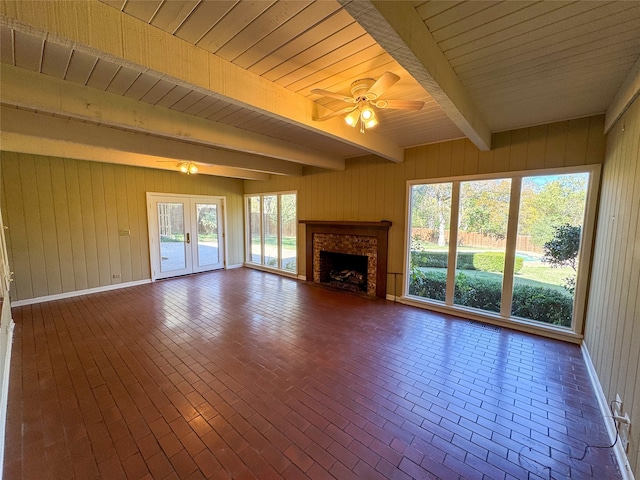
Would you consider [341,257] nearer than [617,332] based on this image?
No

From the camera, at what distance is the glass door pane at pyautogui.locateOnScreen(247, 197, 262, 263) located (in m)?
7.42

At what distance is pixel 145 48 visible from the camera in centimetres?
154

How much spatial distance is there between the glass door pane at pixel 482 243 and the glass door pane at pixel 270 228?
14.7ft

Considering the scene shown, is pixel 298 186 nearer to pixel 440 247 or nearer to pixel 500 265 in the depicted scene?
pixel 440 247

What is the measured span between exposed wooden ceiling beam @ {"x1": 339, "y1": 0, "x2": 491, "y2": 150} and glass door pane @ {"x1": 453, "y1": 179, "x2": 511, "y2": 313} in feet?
5.88

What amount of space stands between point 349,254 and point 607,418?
3996 mm

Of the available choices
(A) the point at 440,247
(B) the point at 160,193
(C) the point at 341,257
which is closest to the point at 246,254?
(B) the point at 160,193

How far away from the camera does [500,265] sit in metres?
3.67

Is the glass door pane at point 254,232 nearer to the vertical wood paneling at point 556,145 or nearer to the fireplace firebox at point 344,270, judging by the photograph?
the fireplace firebox at point 344,270

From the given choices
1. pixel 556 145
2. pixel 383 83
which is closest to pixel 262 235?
pixel 383 83

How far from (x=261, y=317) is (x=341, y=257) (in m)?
2.58

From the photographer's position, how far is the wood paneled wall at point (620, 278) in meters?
1.71

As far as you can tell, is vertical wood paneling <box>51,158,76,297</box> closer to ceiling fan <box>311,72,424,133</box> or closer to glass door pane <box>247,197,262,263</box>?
glass door pane <box>247,197,262,263</box>

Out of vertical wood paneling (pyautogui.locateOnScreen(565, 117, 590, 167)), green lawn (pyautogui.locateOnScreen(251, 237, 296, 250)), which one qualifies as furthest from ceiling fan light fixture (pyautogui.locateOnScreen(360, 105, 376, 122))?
green lawn (pyautogui.locateOnScreen(251, 237, 296, 250))
